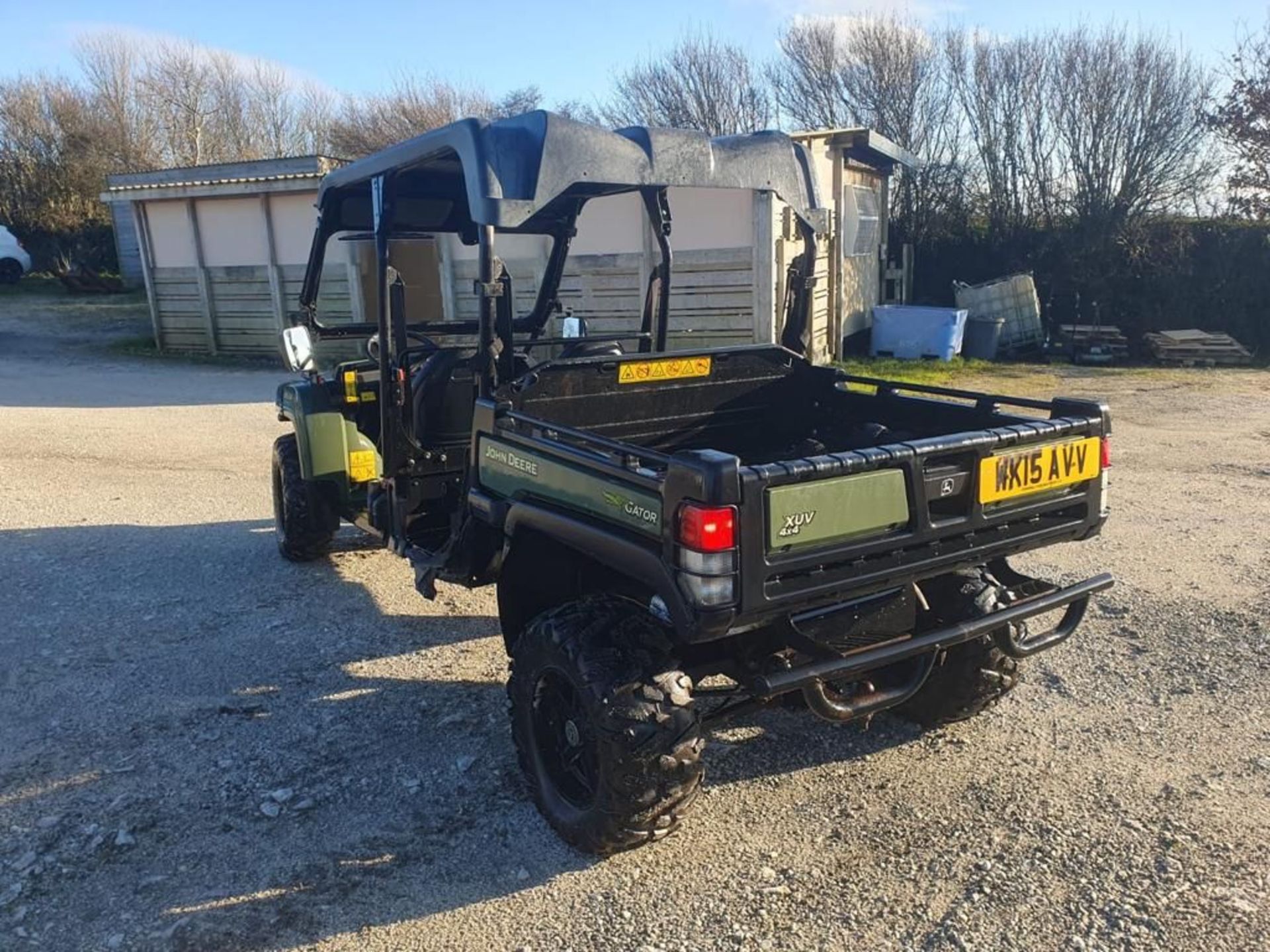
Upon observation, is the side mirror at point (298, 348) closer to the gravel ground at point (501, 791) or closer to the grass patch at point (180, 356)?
the gravel ground at point (501, 791)

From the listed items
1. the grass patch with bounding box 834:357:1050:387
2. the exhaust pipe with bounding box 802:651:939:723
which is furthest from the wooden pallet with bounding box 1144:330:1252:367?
the exhaust pipe with bounding box 802:651:939:723

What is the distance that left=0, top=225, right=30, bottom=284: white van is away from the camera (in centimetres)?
2395

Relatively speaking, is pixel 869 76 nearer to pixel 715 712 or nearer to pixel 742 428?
pixel 742 428

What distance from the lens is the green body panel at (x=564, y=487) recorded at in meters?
2.83

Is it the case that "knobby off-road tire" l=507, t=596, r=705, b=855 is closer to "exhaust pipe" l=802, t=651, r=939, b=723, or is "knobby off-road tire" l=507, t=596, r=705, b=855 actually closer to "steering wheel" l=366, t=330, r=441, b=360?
"exhaust pipe" l=802, t=651, r=939, b=723

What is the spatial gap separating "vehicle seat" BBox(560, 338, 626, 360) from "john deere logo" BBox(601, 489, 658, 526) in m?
1.94

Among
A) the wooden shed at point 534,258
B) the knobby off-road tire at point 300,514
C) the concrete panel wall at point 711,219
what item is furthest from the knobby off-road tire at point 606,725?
the concrete panel wall at point 711,219

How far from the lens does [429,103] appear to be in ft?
113

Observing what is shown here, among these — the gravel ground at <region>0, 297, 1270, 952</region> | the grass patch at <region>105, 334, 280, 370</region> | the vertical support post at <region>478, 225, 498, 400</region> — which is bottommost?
the gravel ground at <region>0, 297, 1270, 952</region>

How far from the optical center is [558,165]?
133 inches

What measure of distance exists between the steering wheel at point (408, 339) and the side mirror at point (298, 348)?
0.31 metres

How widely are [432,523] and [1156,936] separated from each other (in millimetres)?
3386

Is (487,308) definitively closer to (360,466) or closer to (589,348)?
(589,348)

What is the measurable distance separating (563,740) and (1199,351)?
14373mm
